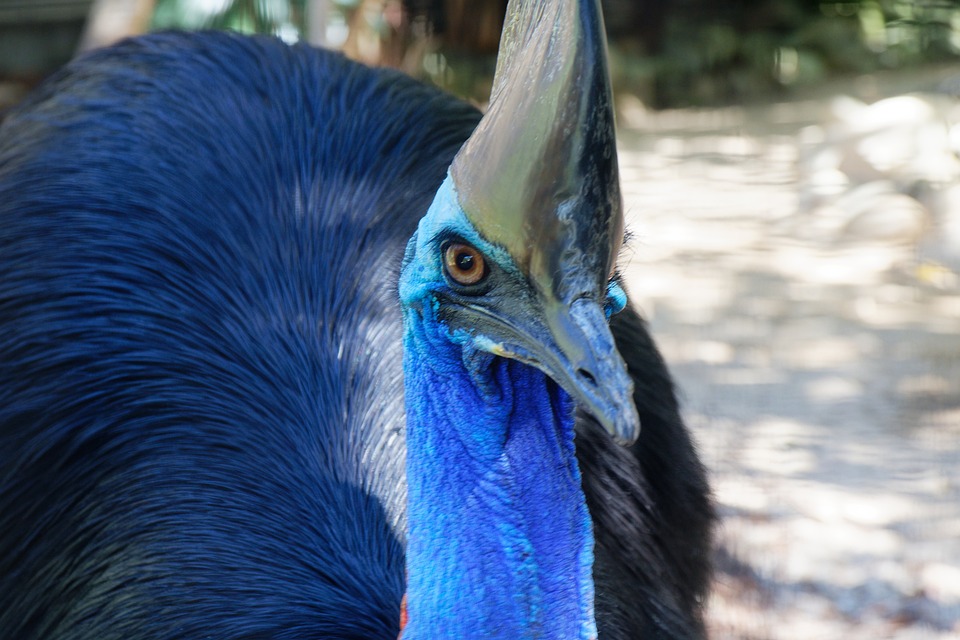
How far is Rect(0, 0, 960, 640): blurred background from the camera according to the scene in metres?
3.02

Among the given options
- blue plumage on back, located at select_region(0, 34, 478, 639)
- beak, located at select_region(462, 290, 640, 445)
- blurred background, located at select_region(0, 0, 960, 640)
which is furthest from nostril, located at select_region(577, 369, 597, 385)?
blue plumage on back, located at select_region(0, 34, 478, 639)

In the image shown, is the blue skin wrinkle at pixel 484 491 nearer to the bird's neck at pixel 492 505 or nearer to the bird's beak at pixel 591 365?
the bird's neck at pixel 492 505

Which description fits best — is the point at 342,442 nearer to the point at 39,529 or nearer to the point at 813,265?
the point at 39,529

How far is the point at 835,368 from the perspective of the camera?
396 centimetres

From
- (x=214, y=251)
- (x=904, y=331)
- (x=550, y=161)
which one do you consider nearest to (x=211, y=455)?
(x=214, y=251)

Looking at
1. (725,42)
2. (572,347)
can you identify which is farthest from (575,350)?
(725,42)

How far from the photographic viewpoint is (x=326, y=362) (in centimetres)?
184

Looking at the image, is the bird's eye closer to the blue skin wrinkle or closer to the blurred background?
the blue skin wrinkle

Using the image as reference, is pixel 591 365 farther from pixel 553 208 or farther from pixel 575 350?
pixel 553 208

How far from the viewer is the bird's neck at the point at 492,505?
1.27m

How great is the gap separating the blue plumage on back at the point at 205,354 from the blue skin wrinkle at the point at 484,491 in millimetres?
302

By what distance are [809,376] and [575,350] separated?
2.95m

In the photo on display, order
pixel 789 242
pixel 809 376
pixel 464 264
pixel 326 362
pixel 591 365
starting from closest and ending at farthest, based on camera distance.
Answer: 1. pixel 591 365
2. pixel 464 264
3. pixel 326 362
4. pixel 809 376
5. pixel 789 242

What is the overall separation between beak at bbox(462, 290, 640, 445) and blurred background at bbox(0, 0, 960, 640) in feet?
1.13
